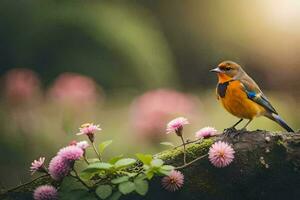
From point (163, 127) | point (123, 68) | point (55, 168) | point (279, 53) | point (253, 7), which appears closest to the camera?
point (55, 168)

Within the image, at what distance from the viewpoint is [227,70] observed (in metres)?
2.25

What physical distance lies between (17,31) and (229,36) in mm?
2377

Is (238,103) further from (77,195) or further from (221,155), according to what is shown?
(77,195)

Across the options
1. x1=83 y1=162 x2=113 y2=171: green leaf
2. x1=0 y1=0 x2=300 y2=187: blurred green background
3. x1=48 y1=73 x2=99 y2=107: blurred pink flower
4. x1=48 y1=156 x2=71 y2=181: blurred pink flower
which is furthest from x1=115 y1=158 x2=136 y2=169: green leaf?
x1=48 y1=73 x2=99 y2=107: blurred pink flower

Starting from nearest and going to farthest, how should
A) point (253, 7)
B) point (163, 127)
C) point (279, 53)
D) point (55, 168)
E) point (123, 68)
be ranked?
point (55, 168) < point (163, 127) < point (123, 68) < point (279, 53) < point (253, 7)

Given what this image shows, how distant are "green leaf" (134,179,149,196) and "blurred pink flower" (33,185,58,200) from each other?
0.21m

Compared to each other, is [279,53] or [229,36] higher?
[229,36]

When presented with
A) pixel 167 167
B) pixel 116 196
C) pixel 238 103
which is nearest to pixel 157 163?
pixel 167 167

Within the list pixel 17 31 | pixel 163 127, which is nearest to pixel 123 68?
pixel 17 31

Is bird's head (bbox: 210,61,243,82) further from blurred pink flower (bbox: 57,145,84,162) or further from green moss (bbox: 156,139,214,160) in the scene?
blurred pink flower (bbox: 57,145,84,162)

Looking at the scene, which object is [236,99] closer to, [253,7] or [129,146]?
[129,146]

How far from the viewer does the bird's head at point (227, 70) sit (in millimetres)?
2229

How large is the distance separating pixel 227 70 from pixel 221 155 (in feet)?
1.97

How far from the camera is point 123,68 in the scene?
6.14 metres
